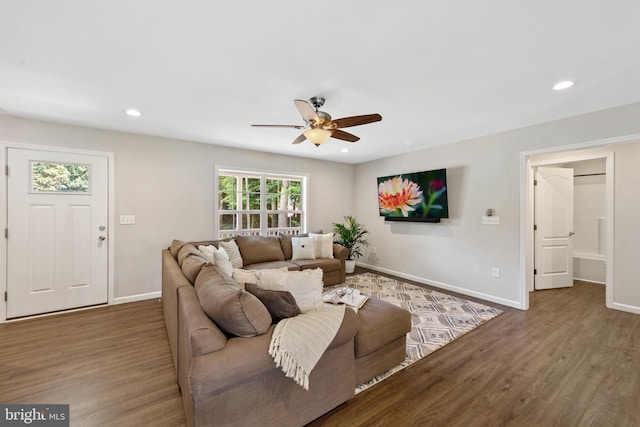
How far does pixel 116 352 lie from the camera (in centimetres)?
241

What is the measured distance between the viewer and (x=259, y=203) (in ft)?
16.2

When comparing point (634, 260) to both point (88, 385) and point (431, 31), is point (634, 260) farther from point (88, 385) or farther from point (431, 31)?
point (88, 385)

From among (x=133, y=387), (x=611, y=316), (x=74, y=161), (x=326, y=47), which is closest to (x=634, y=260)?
(x=611, y=316)

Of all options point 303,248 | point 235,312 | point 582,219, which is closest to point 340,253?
point 303,248

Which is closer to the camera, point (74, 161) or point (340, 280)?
point (74, 161)

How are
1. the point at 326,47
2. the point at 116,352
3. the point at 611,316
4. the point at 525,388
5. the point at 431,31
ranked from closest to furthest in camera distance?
the point at 431,31, the point at 326,47, the point at 525,388, the point at 116,352, the point at 611,316

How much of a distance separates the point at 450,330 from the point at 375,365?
128 centimetres

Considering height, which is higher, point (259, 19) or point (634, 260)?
point (259, 19)

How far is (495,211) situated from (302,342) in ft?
11.5

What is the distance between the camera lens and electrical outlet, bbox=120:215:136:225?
143 inches

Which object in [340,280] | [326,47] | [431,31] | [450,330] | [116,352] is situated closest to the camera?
[431,31]

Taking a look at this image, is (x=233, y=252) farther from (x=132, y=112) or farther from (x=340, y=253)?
(x=132, y=112)

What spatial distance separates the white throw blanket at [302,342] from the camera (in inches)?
54.8

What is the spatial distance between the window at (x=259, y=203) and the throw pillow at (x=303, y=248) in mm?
806
